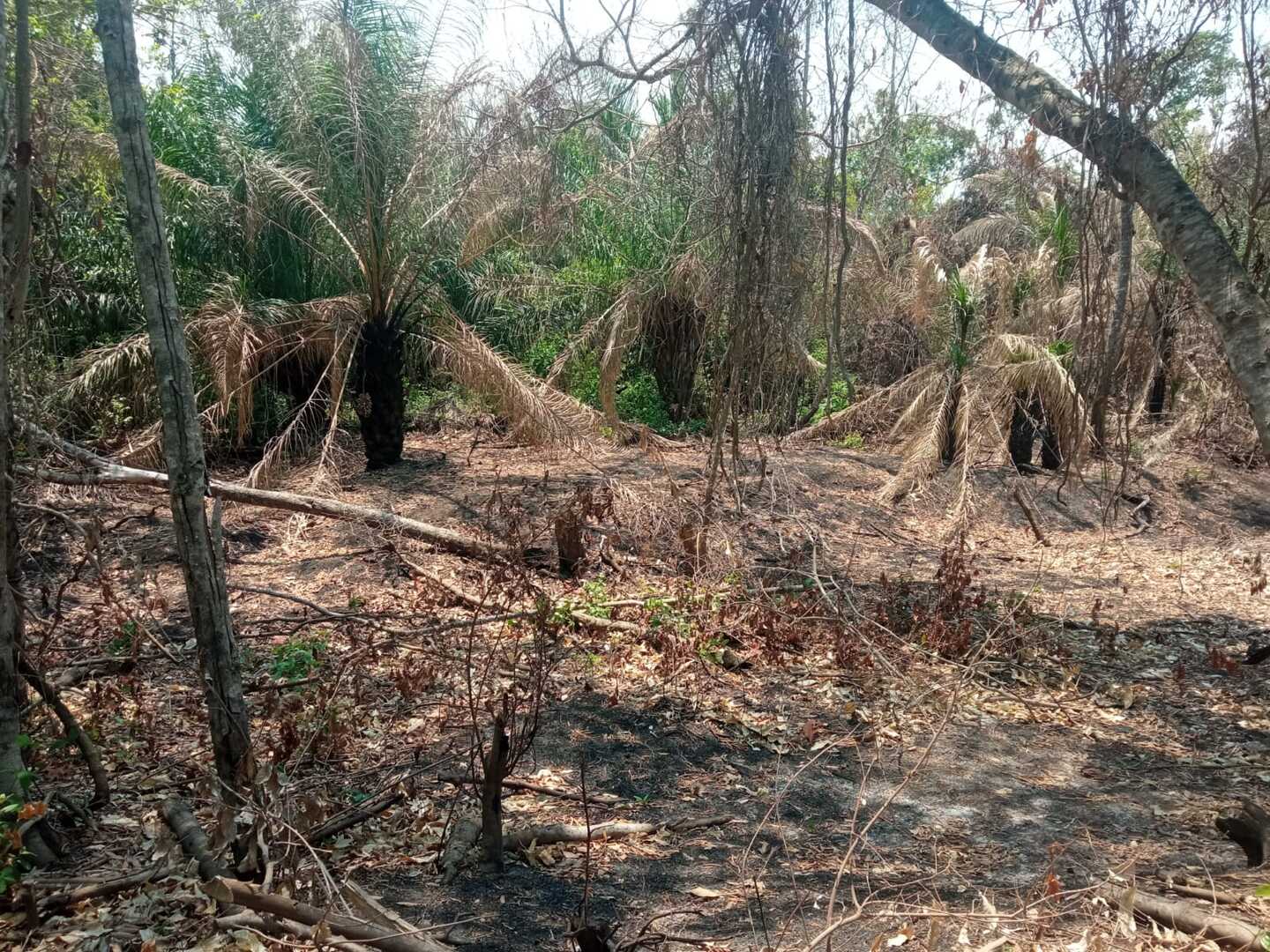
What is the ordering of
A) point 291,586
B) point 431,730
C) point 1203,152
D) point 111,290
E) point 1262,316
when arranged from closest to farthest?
point 1262,316 < point 431,730 < point 291,586 < point 1203,152 < point 111,290

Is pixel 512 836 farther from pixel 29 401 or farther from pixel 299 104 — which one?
pixel 299 104

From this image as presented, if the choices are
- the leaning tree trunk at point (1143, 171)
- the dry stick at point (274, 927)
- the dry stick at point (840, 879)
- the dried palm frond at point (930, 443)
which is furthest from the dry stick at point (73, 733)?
the dried palm frond at point (930, 443)

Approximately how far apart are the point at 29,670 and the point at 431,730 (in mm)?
1895

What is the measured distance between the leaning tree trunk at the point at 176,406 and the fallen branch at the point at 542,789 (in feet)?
2.94

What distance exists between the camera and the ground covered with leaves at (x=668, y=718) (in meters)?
3.53

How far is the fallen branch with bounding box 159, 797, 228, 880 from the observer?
3377 mm

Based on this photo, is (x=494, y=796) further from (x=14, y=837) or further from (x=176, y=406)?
(x=176, y=406)

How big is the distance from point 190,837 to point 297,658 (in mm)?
2279

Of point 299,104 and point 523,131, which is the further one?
point 299,104

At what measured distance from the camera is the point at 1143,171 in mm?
5109

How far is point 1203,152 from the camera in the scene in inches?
336

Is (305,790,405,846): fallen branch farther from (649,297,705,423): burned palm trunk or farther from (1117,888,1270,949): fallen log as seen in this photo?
(649,297,705,423): burned palm trunk

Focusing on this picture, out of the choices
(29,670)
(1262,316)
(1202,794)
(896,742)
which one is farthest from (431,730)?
(1262,316)

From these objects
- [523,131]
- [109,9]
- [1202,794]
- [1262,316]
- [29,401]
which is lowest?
[1202,794]
